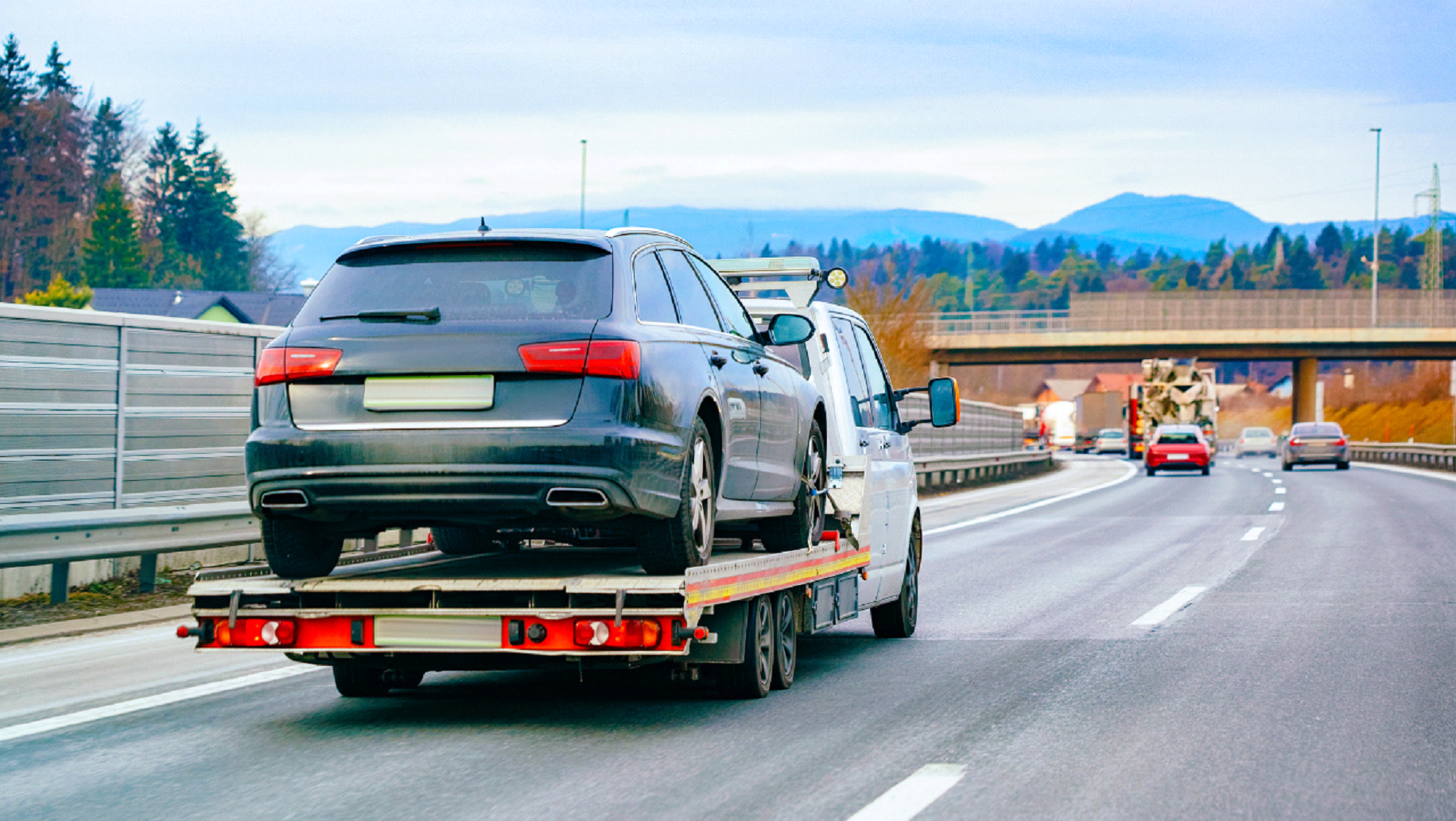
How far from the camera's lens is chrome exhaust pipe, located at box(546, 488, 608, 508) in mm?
6320

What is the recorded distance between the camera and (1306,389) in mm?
89500

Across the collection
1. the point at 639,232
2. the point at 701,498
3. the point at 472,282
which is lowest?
the point at 701,498

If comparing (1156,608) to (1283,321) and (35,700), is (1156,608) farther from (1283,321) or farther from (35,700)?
(1283,321)

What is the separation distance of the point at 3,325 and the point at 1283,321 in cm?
7775

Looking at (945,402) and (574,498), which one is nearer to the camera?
(574,498)

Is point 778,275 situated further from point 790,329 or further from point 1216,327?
point 1216,327

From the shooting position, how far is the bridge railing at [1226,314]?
81.8 metres

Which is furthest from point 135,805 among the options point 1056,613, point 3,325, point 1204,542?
point 1204,542

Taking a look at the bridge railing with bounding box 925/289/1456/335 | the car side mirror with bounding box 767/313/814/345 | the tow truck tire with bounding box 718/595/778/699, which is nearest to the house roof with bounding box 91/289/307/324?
the bridge railing with bounding box 925/289/1456/335

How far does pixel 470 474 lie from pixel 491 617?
54 cm

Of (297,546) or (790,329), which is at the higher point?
(790,329)

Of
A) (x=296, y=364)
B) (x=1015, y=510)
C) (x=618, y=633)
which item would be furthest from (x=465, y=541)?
(x=1015, y=510)

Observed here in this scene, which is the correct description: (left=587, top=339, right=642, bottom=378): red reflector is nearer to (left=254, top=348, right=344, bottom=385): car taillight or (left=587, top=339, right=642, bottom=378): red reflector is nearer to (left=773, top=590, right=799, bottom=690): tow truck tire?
(left=254, top=348, right=344, bottom=385): car taillight

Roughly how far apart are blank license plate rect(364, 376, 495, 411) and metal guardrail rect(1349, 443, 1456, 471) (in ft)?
154
